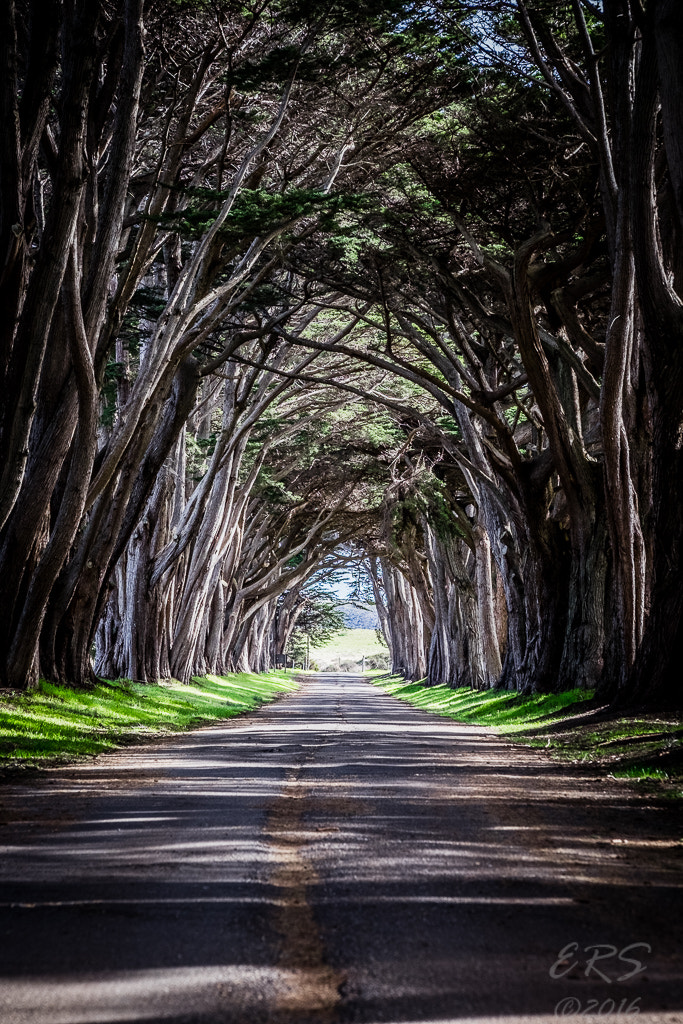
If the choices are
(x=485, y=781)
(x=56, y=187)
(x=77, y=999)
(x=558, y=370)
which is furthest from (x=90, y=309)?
(x=77, y=999)

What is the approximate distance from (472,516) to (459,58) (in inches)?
585

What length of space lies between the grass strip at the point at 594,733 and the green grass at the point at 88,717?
4701mm

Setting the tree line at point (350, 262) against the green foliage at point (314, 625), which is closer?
the tree line at point (350, 262)

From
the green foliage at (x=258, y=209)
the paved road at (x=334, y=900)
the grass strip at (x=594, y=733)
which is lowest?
the paved road at (x=334, y=900)

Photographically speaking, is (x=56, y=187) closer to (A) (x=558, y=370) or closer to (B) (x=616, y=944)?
(B) (x=616, y=944)

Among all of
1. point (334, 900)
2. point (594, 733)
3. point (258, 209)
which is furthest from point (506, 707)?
point (334, 900)

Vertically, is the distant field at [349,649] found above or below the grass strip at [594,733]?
above

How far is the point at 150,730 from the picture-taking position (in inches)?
532

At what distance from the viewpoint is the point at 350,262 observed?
1580 cm

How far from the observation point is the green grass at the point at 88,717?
949cm

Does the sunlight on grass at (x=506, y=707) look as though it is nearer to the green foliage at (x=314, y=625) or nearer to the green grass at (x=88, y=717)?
the green grass at (x=88, y=717)

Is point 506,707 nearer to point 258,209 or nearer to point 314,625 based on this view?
point 258,209

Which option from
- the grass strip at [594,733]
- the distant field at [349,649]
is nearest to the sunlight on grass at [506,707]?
the grass strip at [594,733]

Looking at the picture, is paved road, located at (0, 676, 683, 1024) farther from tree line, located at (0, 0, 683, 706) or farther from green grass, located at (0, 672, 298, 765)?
tree line, located at (0, 0, 683, 706)
